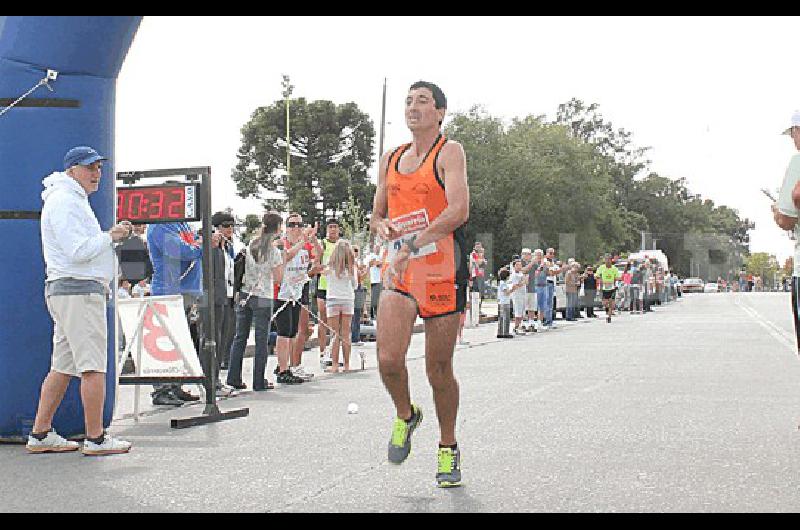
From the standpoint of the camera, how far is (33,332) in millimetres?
8016

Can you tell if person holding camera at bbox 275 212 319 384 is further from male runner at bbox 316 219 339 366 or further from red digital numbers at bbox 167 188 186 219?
red digital numbers at bbox 167 188 186 219

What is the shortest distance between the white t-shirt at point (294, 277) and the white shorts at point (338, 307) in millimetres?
736

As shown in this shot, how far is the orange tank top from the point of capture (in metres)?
5.96

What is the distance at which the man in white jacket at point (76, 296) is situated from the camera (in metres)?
7.46

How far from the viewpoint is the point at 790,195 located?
776 centimetres

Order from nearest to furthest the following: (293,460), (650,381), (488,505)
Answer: (488,505) < (293,460) < (650,381)

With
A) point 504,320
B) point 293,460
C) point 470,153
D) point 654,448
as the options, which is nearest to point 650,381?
point 654,448

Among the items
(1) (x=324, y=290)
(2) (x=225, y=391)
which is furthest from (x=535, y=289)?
(2) (x=225, y=391)

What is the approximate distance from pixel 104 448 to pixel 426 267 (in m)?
2.77

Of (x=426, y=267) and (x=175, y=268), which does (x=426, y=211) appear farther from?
(x=175, y=268)

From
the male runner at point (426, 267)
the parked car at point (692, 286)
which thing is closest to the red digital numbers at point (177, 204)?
the male runner at point (426, 267)

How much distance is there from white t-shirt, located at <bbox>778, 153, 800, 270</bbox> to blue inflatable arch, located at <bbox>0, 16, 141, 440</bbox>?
4530 mm

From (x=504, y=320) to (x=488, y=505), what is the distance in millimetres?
17607
